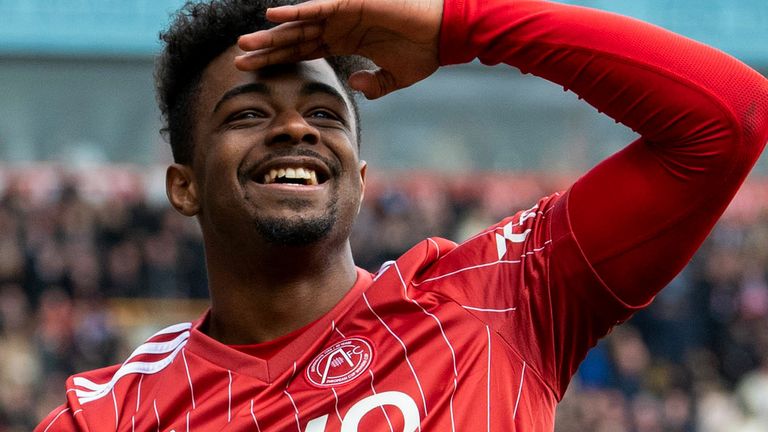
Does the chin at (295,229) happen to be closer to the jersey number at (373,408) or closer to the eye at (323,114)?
the eye at (323,114)

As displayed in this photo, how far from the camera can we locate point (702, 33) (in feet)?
42.9

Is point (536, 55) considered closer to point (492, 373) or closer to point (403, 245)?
point (492, 373)

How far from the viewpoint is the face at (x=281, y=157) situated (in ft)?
9.69

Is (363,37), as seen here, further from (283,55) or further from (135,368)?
(135,368)

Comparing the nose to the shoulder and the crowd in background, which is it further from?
the crowd in background

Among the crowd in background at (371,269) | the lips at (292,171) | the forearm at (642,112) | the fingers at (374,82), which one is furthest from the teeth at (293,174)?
the crowd in background at (371,269)

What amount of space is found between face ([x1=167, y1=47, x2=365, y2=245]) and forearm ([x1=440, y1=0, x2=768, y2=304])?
0.48 meters

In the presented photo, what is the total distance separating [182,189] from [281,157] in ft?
1.67

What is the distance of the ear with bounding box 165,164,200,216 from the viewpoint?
3.32 meters

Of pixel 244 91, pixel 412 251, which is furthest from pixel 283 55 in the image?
pixel 412 251

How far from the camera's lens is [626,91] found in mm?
2607

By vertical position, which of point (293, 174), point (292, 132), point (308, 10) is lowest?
point (293, 174)

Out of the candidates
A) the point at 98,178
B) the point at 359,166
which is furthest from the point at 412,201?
the point at 359,166

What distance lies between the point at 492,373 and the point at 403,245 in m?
8.19
